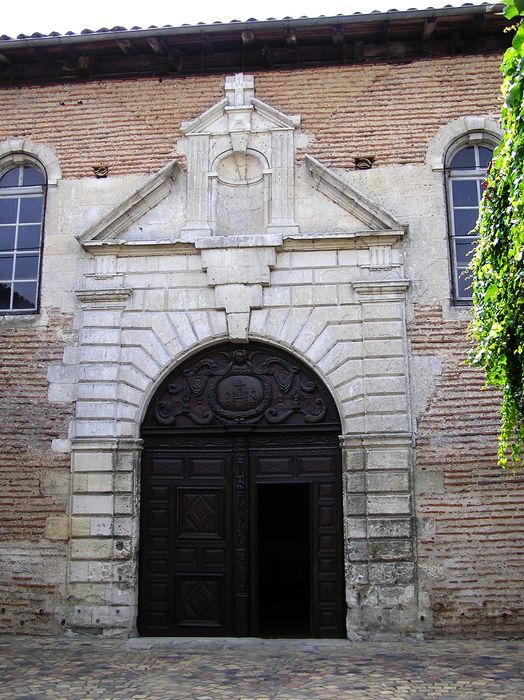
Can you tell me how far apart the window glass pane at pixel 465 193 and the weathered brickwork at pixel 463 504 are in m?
1.38

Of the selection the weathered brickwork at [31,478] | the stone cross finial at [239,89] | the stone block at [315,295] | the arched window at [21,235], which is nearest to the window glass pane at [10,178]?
the arched window at [21,235]

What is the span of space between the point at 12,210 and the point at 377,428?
16.4ft

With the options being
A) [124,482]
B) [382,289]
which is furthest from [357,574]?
[382,289]

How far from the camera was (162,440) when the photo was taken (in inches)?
335

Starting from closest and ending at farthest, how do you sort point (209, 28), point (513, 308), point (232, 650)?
1. point (513, 308)
2. point (232, 650)
3. point (209, 28)

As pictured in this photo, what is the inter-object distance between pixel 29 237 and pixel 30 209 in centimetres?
34

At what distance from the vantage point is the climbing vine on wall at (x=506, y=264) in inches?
198

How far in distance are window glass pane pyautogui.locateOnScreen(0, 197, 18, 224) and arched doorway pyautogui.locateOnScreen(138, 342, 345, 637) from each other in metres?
2.80

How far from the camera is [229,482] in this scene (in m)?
8.35

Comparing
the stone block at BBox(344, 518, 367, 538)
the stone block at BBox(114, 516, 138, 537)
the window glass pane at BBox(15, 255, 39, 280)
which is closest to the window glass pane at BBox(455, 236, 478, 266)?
the stone block at BBox(344, 518, 367, 538)

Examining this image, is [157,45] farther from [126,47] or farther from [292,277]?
[292,277]

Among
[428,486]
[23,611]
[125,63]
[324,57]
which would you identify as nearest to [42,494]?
[23,611]

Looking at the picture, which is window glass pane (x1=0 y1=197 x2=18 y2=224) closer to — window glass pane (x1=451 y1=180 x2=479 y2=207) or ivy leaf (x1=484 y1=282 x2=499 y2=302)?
window glass pane (x1=451 y1=180 x2=479 y2=207)

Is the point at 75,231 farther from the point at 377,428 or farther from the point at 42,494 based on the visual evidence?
the point at 377,428
